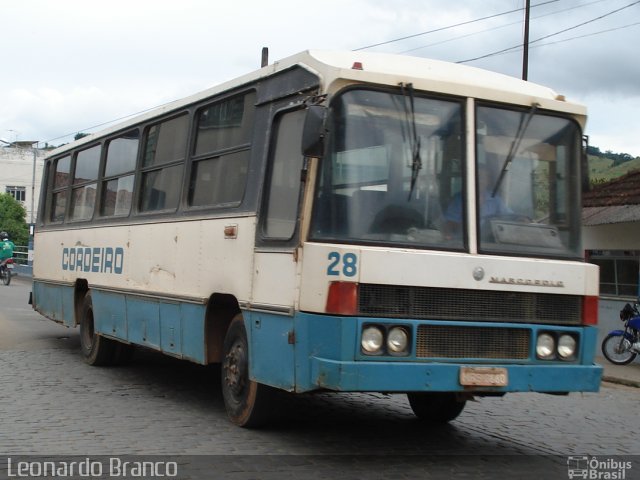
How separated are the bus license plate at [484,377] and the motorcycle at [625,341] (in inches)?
368

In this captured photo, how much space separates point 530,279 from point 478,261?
1.49 feet

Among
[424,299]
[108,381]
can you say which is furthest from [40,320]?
[424,299]

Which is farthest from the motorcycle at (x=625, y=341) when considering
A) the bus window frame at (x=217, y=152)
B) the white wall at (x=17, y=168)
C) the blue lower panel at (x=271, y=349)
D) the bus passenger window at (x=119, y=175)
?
the white wall at (x=17, y=168)

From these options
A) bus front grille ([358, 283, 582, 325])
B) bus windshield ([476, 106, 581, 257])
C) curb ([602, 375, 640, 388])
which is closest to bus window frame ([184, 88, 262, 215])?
bus front grille ([358, 283, 582, 325])

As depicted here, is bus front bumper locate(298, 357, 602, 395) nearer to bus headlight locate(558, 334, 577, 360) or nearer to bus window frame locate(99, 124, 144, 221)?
bus headlight locate(558, 334, 577, 360)

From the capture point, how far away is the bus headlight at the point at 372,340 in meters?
6.35

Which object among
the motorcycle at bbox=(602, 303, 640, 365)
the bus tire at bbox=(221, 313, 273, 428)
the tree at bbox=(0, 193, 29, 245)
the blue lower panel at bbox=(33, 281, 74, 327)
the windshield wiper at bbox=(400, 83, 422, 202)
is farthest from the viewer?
the tree at bbox=(0, 193, 29, 245)

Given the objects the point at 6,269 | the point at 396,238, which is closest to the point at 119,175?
the point at 396,238

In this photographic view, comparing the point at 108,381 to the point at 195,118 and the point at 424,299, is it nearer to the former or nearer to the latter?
the point at 195,118

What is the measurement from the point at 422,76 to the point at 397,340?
1945 millimetres

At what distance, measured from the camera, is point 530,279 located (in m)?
6.83

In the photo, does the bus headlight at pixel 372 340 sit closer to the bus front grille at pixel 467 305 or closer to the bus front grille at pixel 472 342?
the bus front grille at pixel 467 305

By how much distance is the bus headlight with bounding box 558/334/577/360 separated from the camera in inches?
274

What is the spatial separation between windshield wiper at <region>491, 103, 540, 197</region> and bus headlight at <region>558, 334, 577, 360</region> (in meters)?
1.19
